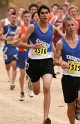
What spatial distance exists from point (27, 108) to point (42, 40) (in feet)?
6.68

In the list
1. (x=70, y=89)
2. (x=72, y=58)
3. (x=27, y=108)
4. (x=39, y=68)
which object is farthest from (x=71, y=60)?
(x=27, y=108)

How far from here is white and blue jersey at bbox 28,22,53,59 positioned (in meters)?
9.44

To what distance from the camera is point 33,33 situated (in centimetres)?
947

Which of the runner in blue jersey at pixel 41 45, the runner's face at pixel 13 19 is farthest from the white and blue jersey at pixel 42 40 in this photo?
the runner's face at pixel 13 19

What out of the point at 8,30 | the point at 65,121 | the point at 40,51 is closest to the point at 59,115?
the point at 65,121

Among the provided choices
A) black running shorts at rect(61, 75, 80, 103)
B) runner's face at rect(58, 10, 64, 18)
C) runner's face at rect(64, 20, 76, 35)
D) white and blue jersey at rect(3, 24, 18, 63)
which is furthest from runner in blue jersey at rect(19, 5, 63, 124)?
runner's face at rect(58, 10, 64, 18)

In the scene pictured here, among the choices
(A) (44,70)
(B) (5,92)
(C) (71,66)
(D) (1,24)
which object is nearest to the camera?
(C) (71,66)

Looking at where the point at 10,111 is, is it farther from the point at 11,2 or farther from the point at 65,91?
the point at 11,2

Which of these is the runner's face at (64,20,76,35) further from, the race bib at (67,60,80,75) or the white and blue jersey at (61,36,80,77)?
the race bib at (67,60,80,75)

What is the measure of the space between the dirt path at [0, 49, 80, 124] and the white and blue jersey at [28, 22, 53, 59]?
3.71ft

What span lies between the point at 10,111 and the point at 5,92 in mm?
2670

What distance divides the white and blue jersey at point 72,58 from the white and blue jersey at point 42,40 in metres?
1.18

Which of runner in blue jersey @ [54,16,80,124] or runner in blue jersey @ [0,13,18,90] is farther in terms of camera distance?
runner in blue jersey @ [0,13,18,90]

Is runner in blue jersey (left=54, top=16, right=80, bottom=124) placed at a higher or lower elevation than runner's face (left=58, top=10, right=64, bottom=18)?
higher
